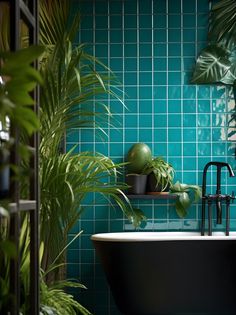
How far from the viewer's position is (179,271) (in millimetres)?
3688

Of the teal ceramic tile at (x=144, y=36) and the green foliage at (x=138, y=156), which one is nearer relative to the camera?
the green foliage at (x=138, y=156)

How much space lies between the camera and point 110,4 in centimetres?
450

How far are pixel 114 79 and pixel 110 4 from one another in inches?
20.1

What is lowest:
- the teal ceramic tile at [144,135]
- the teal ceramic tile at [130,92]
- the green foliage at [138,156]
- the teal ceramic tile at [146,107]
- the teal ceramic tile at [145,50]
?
the green foliage at [138,156]

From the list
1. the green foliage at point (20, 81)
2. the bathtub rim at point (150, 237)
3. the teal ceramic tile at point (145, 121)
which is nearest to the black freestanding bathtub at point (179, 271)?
the bathtub rim at point (150, 237)

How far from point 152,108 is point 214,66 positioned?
0.49m

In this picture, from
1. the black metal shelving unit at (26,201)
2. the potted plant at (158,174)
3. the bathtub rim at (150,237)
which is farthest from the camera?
the potted plant at (158,174)

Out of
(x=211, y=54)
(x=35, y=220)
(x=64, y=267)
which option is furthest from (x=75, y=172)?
(x=211, y=54)

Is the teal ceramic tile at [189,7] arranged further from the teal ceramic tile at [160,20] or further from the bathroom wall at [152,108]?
the teal ceramic tile at [160,20]

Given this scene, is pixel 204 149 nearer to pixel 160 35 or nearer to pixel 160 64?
pixel 160 64

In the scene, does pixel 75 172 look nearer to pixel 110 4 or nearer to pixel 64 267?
pixel 64 267

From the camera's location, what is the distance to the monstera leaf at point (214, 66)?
442 cm

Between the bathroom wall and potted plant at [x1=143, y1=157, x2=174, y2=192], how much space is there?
12cm

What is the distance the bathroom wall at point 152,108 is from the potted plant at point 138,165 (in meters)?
0.14
